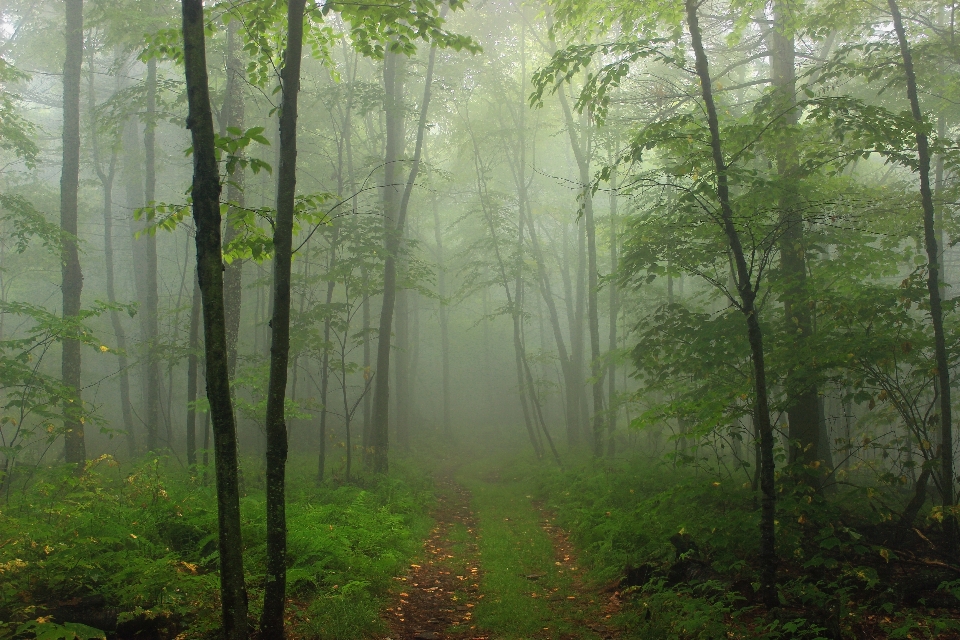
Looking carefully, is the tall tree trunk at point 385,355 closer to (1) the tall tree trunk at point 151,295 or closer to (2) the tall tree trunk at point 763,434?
(1) the tall tree trunk at point 151,295

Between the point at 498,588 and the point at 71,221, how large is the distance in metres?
12.5

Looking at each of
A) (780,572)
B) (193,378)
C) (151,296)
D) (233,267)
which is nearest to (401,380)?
(151,296)

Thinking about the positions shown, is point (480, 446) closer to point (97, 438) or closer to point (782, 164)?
point (97, 438)

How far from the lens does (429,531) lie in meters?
9.86

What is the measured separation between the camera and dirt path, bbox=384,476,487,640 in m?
5.43

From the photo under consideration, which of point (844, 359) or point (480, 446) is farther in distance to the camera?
point (480, 446)

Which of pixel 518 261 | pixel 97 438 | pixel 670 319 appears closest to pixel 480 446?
pixel 518 261

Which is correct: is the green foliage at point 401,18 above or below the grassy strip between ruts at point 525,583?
above

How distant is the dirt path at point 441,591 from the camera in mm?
5430

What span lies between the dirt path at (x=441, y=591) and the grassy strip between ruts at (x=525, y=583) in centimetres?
18

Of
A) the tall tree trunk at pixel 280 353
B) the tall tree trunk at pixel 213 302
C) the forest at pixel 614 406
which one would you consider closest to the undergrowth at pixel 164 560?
the forest at pixel 614 406

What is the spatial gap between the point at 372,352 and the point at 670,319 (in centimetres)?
3317

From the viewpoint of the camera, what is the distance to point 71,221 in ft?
39.9

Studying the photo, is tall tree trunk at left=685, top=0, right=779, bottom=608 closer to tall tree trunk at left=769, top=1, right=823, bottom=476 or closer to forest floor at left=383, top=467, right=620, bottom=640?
tall tree trunk at left=769, top=1, right=823, bottom=476
